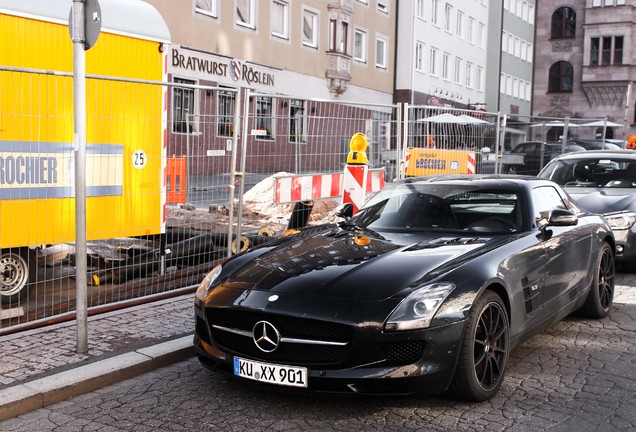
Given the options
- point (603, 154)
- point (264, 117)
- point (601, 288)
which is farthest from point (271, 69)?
point (601, 288)

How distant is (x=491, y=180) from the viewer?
6.25m

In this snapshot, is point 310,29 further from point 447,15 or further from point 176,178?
point 176,178

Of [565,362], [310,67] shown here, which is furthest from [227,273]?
[310,67]

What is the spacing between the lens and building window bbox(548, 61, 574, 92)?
64.2 m

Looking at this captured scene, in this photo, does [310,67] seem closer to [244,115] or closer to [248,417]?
[244,115]

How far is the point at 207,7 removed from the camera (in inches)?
1032

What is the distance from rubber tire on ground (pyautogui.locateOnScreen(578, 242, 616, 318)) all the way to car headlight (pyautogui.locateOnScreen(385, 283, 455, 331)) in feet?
9.46

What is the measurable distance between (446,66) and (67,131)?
1601 inches

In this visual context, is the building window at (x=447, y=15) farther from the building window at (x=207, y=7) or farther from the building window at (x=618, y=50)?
the building window at (x=207, y=7)

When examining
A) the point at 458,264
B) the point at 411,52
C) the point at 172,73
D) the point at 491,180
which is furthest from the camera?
the point at 411,52

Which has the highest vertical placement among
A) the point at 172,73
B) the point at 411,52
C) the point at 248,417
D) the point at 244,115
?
the point at 411,52

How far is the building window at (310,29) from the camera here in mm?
31875

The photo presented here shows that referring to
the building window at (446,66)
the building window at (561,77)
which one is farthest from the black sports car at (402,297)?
the building window at (561,77)

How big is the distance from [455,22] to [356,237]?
43.9m
